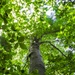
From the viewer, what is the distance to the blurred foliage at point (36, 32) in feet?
5.60

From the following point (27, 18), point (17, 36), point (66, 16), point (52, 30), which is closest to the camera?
point (17, 36)

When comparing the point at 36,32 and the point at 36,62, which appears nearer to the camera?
the point at 36,62

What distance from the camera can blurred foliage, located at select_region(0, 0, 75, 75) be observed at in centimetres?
171

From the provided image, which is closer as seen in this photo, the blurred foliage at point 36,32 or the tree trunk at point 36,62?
the blurred foliage at point 36,32

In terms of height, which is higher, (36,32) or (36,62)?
(36,32)

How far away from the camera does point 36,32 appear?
6.64 m

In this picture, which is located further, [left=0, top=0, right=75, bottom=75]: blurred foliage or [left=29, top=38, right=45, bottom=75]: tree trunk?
[left=29, top=38, right=45, bottom=75]: tree trunk

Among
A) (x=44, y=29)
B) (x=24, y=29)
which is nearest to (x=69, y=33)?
(x=44, y=29)

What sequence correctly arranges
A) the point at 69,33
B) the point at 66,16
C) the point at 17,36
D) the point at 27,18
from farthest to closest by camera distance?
1. the point at 27,18
2. the point at 66,16
3. the point at 69,33
4. the point at 17,36

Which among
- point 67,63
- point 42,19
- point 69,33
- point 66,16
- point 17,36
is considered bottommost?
point 17,36

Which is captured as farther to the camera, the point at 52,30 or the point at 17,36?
the point at 52,30

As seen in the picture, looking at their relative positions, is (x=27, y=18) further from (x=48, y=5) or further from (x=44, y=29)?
(x=44, y=29)

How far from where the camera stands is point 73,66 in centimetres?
459

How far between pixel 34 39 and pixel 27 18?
153 centimetres
